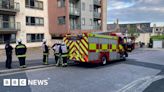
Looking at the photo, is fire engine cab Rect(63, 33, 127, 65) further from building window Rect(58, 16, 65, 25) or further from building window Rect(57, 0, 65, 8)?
building window Rect(57, 0, 65, 8)

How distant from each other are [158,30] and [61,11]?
58.2 meters

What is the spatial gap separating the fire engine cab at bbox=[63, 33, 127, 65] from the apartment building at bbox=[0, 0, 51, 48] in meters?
15.9

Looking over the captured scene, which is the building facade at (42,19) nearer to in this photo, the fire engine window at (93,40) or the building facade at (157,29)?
the fire engine window at (93,40)

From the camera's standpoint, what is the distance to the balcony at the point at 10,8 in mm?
27942

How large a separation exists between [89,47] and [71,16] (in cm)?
2303

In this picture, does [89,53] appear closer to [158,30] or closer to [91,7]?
[91,7]

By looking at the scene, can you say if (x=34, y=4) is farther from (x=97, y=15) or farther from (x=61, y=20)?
(x=97, y=15)

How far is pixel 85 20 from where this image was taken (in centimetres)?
3916

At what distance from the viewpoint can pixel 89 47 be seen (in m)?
14.2

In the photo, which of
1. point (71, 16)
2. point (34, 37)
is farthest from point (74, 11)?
point (34, 37)

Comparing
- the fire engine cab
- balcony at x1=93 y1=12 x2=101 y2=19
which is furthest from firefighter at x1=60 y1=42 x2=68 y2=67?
balcony at x1=93 y1=12 x2=101 y2=19

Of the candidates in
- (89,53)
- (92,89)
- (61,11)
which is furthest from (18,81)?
(61,11)

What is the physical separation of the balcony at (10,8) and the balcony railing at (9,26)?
1.43 metres

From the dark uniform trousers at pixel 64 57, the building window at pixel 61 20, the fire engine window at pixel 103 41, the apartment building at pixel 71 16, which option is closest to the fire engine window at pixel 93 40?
the fire engine window at pixel 103 41
